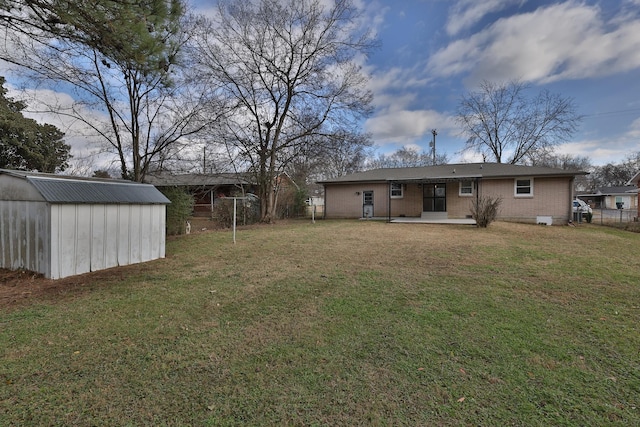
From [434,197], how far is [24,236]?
17.3m

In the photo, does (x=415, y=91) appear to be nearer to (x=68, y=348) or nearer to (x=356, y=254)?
(x=356, y=254)

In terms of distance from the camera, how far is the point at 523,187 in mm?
15664

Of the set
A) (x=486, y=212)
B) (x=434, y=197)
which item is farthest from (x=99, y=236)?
(x=434, y=197)

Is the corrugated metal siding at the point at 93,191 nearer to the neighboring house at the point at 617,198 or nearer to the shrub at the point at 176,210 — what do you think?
the shrub at the point at 176,210

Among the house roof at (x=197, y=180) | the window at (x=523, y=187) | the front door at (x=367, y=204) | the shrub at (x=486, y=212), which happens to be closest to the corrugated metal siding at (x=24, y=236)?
the house roof at (x=197, y=180)

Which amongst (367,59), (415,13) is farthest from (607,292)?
(367,59)

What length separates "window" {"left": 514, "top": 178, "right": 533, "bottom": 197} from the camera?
1551 centimetres

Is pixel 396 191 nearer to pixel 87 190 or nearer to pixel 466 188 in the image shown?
pixel 466 188

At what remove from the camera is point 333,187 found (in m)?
20.0

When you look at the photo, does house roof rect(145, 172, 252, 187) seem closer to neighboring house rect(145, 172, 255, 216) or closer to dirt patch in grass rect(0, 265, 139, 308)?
neighboring house rect(145, 172, 255, 216)

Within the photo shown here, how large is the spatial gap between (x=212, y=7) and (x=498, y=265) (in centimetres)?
1584

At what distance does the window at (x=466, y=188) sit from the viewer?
16812 millimetres

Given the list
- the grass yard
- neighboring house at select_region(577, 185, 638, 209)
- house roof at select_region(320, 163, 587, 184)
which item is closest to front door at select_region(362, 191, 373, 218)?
house roof at select_region(320, 163, 587, 184)

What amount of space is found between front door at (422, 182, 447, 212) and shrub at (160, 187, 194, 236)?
13059 mm
